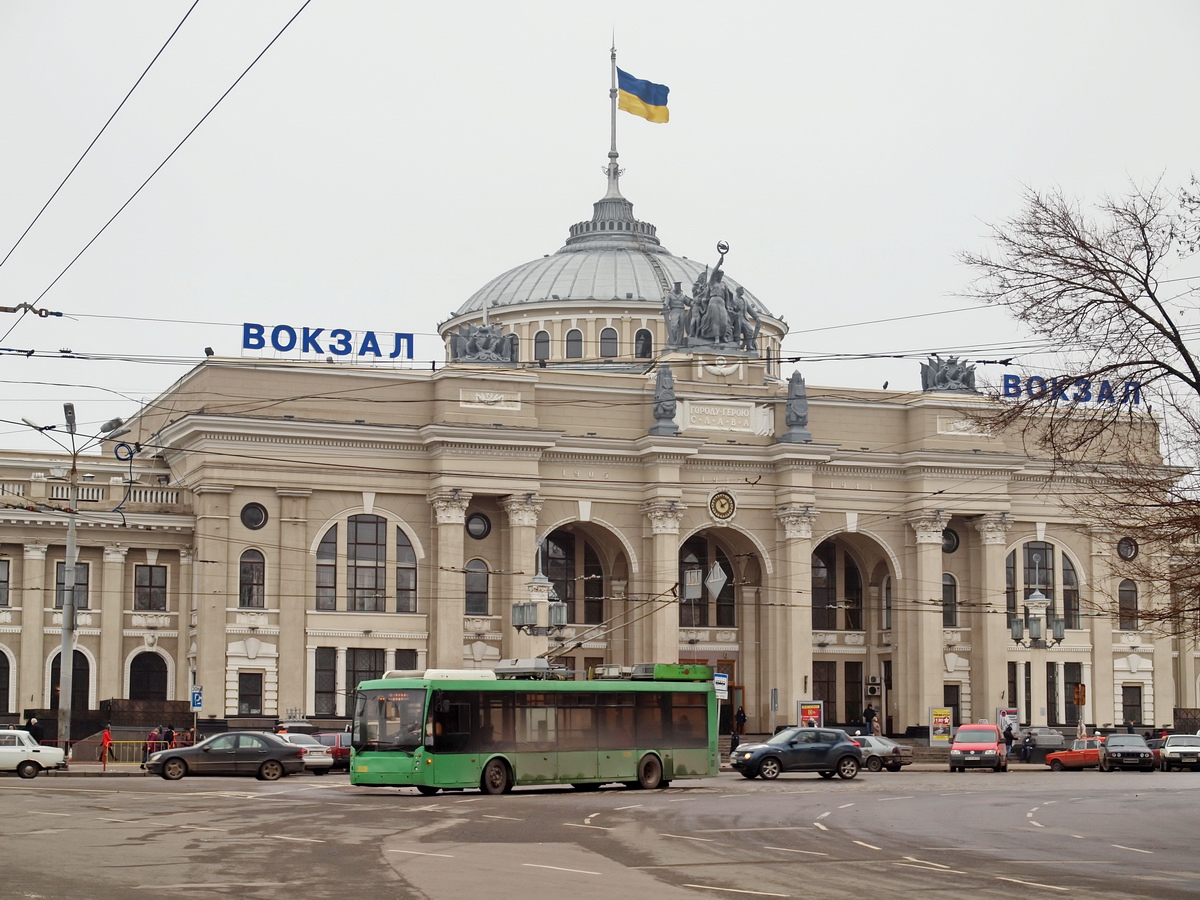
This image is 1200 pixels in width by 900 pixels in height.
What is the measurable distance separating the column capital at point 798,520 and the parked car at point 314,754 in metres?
27.1

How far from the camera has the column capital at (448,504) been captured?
66.7 metres

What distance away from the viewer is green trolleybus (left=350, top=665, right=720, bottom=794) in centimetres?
3806

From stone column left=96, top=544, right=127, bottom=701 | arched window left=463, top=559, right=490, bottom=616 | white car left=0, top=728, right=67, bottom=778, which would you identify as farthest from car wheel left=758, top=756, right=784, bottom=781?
stone column left=96, top=544, right=127, bottom=701

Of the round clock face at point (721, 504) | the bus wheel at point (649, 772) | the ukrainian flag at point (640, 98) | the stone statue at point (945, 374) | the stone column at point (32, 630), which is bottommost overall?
the bus wheel at point (649, 772)

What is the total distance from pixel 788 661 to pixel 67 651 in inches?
1215

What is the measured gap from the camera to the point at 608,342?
272 feet

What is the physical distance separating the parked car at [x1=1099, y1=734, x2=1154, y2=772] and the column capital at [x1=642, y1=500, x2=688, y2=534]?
63.8 feet

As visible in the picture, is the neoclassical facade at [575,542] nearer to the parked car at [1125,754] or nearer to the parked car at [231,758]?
the parked car at [1125,754]

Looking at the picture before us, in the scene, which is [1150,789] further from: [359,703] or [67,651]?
[67,651]

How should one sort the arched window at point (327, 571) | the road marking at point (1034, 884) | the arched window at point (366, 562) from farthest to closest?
1. the arched window at point (366, 562)
2. the arched window at point (327, 571)
3. the road marking at point (1034, 884)

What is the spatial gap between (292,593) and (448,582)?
18.8ft

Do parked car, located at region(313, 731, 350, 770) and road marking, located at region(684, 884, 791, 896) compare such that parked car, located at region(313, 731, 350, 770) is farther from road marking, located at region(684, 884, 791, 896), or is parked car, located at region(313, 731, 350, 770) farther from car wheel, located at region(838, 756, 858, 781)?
road marking, located at region(684, 884, 791, 896)

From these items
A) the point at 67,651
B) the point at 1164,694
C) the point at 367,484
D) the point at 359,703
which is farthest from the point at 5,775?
the point at 1164,694

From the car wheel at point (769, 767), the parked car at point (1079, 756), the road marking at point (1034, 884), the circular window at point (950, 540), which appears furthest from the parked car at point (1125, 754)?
the road marking at point (1034, 884)
